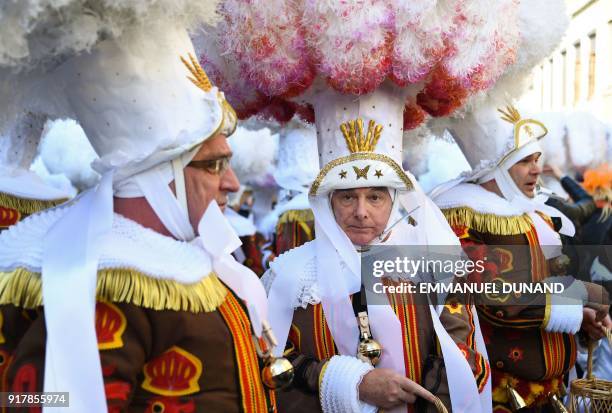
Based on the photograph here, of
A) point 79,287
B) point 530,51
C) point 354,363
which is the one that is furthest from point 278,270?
point 530,51

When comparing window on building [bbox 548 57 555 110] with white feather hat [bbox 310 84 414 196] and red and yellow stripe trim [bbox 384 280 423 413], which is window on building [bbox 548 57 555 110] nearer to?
white feather hat [bbox 310 84 414 196]

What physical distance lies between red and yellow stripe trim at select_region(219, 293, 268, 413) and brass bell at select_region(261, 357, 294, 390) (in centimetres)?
2

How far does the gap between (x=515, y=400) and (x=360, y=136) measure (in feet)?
5.07

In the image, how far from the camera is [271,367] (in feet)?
6.58

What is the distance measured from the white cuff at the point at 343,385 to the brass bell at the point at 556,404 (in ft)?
4.14

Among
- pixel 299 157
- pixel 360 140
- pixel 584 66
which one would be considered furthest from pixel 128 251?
pixel 584 66

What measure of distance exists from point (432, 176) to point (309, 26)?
6.47m

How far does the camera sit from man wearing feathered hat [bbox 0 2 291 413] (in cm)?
166

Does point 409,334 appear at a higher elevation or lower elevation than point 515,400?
higher

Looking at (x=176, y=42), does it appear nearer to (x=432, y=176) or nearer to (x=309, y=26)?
(x=309, y=26)

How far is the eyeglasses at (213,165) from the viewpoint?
1.93 m

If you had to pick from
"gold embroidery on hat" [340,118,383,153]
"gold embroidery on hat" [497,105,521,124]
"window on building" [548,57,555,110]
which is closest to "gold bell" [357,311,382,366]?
"gold embroidery on hat" [340,118,383,153]

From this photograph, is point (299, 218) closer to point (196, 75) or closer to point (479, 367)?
point (479, 367)

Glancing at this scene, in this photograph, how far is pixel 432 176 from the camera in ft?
29.6
